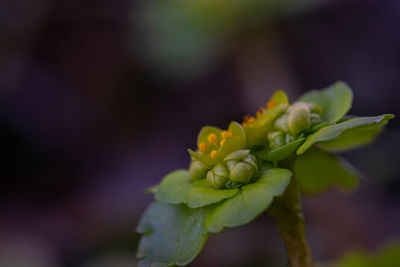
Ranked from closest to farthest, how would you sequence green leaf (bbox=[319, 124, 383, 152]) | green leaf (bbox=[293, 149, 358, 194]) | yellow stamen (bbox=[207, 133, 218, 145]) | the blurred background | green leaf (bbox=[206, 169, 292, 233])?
green leaf (bbox=[206, 169, 292, 233]), yellow stamen (bbox=[207, 133, 218, 145]), green leaf (bbox=[319, 124, 383, 152]), green leaf (bbox=[293, 149, 358, 194]), the blurred background

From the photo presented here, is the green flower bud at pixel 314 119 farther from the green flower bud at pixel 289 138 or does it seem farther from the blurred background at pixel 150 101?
the blurred background at pixel 150 101

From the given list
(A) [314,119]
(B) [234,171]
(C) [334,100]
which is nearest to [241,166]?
(B) [234,171]

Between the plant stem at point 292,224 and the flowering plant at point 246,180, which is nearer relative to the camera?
the flowering plant at point 246,180

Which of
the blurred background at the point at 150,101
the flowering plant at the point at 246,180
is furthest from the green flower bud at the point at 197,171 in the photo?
the blurred background at the point at 150,101

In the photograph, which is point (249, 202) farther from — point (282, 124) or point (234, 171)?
point (282, 124)

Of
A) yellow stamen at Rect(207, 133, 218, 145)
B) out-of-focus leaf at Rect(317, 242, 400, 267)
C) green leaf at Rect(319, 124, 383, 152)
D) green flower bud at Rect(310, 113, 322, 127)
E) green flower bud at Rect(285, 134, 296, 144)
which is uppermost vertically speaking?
yellow stamen at Rect(207, 133, 218, 145)

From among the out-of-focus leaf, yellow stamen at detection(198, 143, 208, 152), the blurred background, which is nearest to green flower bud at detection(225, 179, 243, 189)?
yellow stamen at detection(198, 143, 208, 152)

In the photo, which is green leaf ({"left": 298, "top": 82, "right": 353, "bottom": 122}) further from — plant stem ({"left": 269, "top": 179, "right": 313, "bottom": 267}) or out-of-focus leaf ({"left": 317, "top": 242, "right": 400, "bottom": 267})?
out-of-focus leaf ({"left": 317, "top": 242, "right": 400, "bottom": 267})
